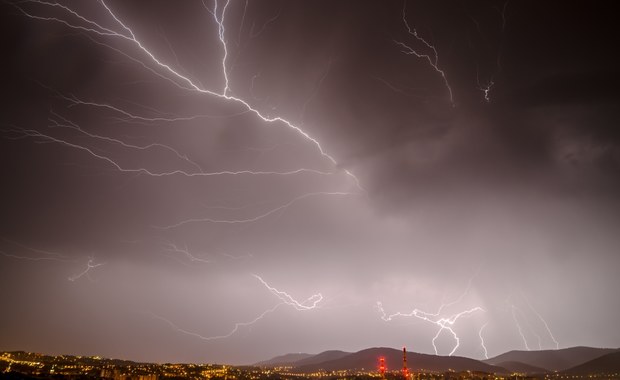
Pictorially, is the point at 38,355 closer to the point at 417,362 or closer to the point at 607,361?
the point at 417,362

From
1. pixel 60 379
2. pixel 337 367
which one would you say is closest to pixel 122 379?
pixel 60 379

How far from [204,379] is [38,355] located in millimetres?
72091

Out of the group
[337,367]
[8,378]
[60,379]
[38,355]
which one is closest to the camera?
[8,378]

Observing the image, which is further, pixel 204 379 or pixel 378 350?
pixel 378 350

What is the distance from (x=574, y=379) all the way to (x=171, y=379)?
9632 cm

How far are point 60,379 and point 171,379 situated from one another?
2081cm

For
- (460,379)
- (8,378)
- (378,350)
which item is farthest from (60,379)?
(378,350)

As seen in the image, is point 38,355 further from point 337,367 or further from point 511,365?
point 511,365

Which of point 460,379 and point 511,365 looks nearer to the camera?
point 460,379

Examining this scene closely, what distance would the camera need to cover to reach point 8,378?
1345 inches

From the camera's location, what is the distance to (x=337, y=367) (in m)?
176

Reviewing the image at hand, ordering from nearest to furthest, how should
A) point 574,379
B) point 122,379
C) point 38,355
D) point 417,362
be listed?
1. point 122,379
2. point 574,379
3. point 38,355
4. point 417,362

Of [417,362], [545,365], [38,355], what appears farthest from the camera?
[545,365]

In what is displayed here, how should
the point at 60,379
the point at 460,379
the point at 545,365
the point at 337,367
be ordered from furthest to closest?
the point at 545,365 → the point at 337,367 → the point at 460,379 → the point at 60,379
